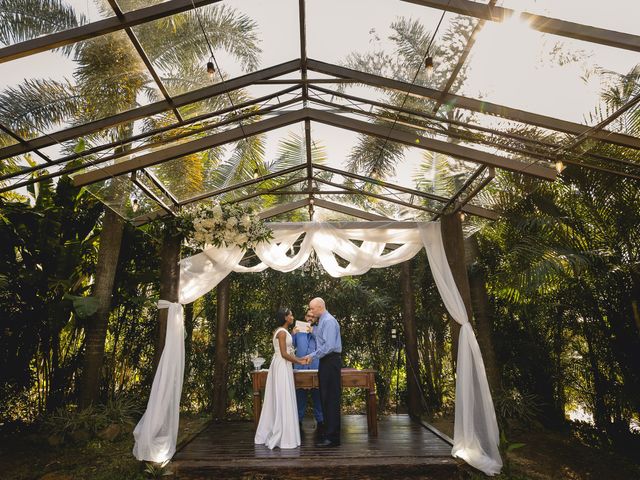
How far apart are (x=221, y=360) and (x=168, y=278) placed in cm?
245

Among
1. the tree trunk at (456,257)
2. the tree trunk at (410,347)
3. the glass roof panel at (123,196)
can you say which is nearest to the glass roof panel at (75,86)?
the glass roof panel at (123,196)

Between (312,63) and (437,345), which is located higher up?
(312,63)

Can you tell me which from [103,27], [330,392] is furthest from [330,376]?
[103,27]

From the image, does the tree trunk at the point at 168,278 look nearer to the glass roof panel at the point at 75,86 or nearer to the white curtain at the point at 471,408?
the glass roof panel at the point at 75,86

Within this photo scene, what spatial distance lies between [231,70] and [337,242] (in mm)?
2934

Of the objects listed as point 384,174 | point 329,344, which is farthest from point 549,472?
point 384,174

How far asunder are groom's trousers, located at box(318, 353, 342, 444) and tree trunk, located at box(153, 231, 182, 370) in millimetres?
2000

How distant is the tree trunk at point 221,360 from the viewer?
23.3ft

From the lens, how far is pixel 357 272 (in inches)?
243

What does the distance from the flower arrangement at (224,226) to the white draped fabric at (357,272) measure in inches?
13.8

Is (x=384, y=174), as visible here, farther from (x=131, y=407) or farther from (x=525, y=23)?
(x=131, y=407)

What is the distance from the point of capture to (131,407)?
21.6 ft

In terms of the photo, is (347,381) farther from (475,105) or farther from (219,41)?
(219,41)

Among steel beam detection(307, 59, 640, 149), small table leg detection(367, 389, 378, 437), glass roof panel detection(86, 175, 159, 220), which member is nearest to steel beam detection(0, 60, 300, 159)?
steel beam detection(307, 59, 640, 149)
